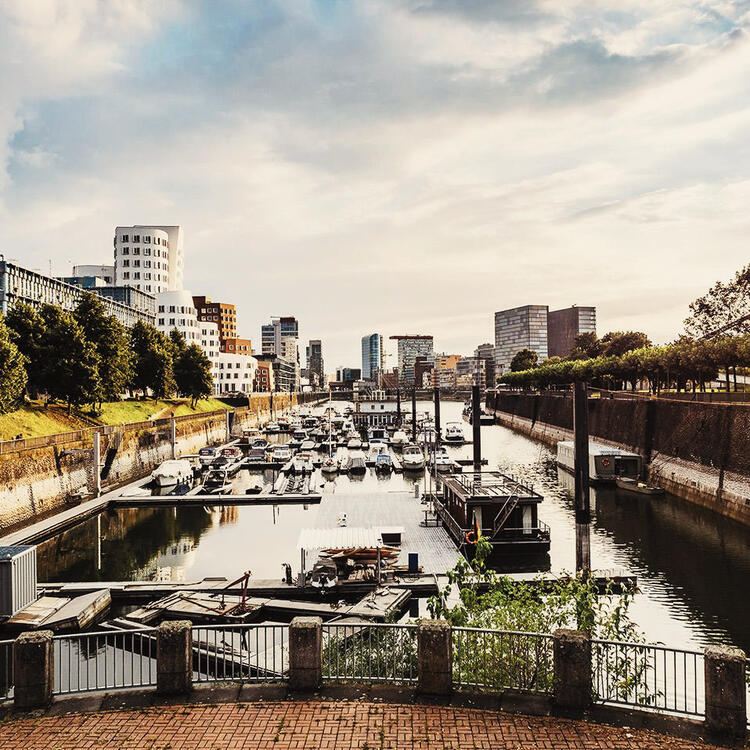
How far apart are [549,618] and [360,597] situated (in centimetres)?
1597

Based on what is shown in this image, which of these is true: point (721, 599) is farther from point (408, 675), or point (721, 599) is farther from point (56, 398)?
point (56, 398)

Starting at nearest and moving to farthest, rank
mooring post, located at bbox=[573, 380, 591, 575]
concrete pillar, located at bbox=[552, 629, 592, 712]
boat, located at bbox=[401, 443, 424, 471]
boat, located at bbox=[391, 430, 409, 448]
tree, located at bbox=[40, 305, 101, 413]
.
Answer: concrete pillar, located at bbox=[552, 629, 592, 712]
mooring post, located at bbox=[573, 380, 591, 575]
tree, located at bbox=[40, 305, 101, 413]
boat, located at bbox=[401, 443, 424, 471]
boat, located at bbox=[391, 430, 409, 448]

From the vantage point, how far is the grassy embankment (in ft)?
176

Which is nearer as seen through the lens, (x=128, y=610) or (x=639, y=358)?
(x=128, y=610)

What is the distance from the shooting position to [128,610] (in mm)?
28078

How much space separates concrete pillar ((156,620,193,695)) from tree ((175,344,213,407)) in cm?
9997

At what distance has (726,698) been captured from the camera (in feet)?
36.9

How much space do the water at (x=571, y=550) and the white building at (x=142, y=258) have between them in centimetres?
12244

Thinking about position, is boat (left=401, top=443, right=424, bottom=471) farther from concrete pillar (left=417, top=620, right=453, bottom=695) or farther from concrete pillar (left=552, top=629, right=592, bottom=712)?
concrete pillar (left=552, top=629, right=592, bottom=712)

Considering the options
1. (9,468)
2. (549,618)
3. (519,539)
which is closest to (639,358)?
(519,539)

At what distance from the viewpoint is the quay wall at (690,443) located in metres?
45.2

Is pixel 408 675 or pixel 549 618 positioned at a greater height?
pixel 549 618

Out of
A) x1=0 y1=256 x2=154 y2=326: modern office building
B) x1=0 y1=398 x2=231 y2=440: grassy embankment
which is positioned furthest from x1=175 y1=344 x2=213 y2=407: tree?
x1=0 y1=256 x2=154 y2=326: modern office building

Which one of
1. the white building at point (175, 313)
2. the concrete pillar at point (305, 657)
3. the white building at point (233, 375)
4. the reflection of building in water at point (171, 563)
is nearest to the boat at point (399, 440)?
the reflection of building in water at point (171, 563)
